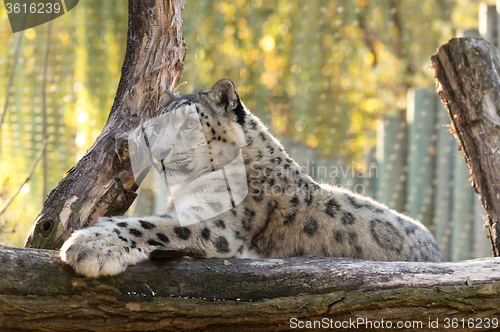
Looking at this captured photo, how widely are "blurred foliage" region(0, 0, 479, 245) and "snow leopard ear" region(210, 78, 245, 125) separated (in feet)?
8.82

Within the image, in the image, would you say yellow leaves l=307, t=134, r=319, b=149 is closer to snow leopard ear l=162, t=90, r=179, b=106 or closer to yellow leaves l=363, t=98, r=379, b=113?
yellow leaves l=363, t=98, r=379, b=113

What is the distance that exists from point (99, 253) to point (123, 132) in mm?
1329

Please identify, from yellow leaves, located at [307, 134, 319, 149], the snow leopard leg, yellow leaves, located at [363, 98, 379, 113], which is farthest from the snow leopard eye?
yellow leaves, located at [363, 98, 379, 113]

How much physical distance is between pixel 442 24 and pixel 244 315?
346 inches

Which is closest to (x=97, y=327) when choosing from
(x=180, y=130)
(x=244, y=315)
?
(x=244, y=315)

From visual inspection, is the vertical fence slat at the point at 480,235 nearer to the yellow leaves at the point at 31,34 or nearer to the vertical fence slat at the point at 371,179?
the vertical fence slat at the point at 371,179

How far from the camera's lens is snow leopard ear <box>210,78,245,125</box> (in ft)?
10.7

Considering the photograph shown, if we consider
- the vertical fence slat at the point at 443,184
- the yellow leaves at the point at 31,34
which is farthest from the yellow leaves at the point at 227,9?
the vertical fence slat at the point at 443,184

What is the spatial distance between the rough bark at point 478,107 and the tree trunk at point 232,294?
1292 millimetres

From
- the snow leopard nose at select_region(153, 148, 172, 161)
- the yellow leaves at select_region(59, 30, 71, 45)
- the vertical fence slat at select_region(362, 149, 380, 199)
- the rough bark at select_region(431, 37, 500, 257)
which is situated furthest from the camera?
the vertical fence slat at select_region(362, 149, 380, 199)

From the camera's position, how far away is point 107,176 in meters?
3.21

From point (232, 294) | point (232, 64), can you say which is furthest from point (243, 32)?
point (232, 294)

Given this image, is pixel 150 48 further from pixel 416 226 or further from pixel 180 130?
pixel 416 226

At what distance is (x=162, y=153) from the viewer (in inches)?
125
